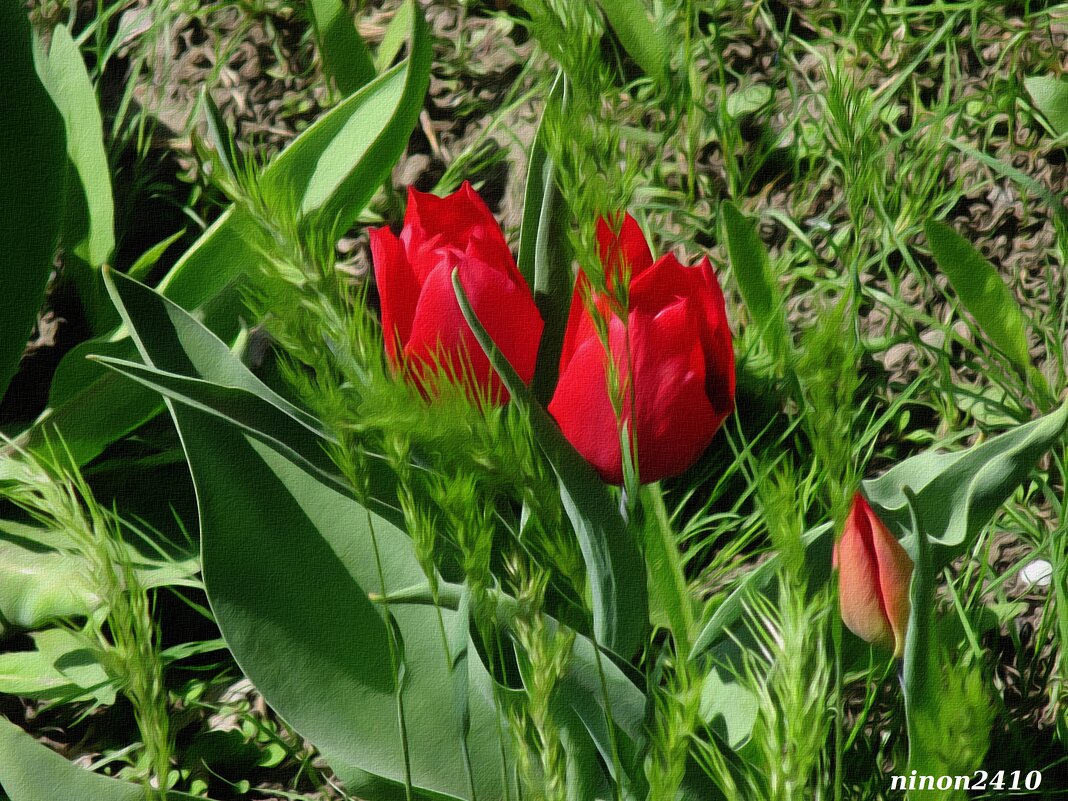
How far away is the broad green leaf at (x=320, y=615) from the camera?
0.60m

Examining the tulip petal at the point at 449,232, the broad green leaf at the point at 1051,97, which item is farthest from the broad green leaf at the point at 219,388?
the broad green leaf at the point at 1051,97

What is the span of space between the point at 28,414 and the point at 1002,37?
1.01 m

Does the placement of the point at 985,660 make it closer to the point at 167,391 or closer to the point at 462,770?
the point at 462,770

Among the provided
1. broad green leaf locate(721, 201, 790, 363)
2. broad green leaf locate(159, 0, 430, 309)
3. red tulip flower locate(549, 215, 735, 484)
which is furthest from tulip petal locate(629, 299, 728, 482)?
broad green leaf locate(159, 0, 430, 309)

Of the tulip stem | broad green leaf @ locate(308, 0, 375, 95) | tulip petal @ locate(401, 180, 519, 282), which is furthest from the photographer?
broad green leaf @ locate(308, 0, 375, 95)

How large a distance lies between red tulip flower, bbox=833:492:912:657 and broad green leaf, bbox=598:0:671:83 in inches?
26.3

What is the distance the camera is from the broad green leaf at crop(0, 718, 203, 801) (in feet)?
1.93

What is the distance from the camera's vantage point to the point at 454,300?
1.73 ft

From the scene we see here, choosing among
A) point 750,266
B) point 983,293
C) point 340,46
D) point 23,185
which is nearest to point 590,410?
point 750,266

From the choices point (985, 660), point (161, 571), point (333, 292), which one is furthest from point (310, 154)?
point (985, 660)

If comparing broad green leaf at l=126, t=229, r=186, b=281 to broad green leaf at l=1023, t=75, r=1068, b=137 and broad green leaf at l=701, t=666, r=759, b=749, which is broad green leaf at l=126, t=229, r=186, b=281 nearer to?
broad green leaf at l=701, t=666, r=759, b=749

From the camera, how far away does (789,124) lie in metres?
1.06

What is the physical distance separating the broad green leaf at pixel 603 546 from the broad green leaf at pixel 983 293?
1.45ft

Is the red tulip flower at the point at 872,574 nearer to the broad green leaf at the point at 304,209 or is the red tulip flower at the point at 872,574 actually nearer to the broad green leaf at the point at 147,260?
the broad green leaf at the point at 304,209
